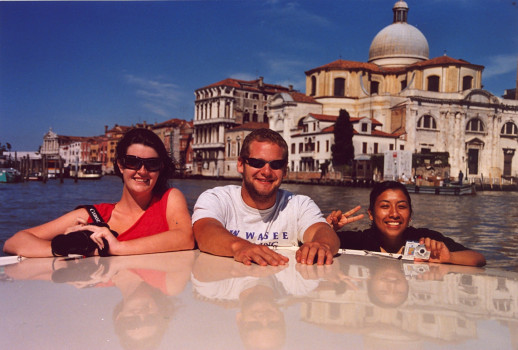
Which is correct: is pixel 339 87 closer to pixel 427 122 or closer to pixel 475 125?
pixel 427 122

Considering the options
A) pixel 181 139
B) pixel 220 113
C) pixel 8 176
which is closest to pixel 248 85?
pixel 220 113

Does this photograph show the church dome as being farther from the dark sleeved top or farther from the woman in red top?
the woman in red top

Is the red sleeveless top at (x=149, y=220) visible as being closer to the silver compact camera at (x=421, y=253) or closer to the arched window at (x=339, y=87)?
the silver compact camera at (x=421, y=253)

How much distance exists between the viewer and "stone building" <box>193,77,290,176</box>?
40344 millimetres

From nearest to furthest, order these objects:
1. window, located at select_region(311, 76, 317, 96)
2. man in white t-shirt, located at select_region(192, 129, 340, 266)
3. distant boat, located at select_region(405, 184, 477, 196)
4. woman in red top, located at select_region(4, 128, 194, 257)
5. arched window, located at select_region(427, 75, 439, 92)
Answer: man in white t-shirt, located at select_region(192, 129, 340, 266) → woman in red top, located at select_region(4, 128, 194, 257) → distant boat, located at select_region(405, 184, 477, 196) → arched window, located at select_region(427, 75, 439, 92) → window, located at select_region(311, 76, 317, 96)

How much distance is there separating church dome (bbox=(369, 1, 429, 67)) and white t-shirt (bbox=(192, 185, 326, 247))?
3336 cm

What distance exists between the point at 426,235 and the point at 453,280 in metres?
0.80

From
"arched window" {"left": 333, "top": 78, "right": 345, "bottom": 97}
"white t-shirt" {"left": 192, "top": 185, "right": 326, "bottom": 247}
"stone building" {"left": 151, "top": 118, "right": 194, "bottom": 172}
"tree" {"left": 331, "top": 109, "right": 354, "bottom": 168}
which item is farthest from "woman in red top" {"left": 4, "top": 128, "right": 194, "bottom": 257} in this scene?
"stone building" {"left": 151, "top": 118, "right": 194, "bottom": 172}

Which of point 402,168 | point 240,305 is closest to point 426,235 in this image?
point 240,305

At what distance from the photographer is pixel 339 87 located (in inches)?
1303

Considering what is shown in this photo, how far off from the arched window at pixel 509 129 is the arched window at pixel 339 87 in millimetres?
10760

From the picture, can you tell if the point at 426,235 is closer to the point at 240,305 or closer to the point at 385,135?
the point at 240,305

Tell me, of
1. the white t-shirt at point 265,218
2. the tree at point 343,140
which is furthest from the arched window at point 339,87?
the white t-shirt at point 265,218

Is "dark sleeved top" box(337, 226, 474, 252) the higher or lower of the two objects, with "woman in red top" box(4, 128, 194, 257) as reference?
lower
